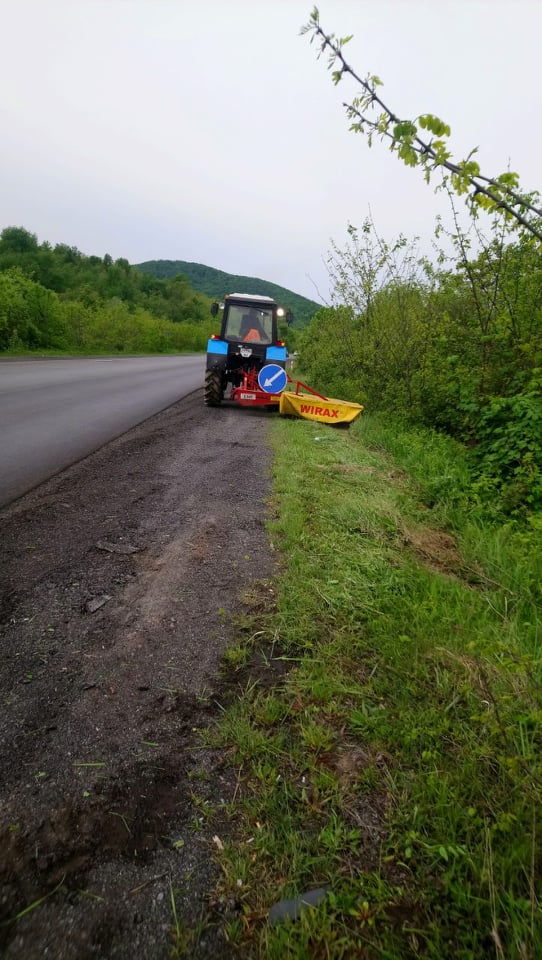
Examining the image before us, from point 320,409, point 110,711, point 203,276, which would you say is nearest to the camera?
point 110,711

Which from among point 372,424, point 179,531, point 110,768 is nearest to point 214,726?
point 110,768

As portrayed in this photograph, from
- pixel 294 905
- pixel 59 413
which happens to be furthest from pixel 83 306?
pixel 294 905

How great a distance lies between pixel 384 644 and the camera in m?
2.56

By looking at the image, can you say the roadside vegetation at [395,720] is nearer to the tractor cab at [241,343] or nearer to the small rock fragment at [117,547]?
the small rock fragment at [117,547]

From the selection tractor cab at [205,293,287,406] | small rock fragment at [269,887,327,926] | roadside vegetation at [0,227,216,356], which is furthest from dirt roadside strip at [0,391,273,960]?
roadside vegetation at [0,227,216,356]

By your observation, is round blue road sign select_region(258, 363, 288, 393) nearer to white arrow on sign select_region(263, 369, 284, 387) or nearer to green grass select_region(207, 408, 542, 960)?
white arrow on sign select_region(263, 369, 284, 387)

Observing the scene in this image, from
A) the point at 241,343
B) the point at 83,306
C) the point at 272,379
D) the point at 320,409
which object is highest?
the point at 83,306

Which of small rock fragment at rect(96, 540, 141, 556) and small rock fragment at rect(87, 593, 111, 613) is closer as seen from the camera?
small rock fragment at rect(87, 593, 111, 613)

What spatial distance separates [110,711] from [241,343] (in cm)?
1020

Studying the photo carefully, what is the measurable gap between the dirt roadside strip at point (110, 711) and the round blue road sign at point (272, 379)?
19.3 ft

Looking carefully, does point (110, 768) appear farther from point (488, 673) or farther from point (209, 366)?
point (209, 366)

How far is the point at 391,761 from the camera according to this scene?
187cm

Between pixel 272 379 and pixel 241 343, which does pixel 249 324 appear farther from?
pixel 272 379

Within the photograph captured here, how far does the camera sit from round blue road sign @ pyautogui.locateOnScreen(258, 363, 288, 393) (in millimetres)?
10055
